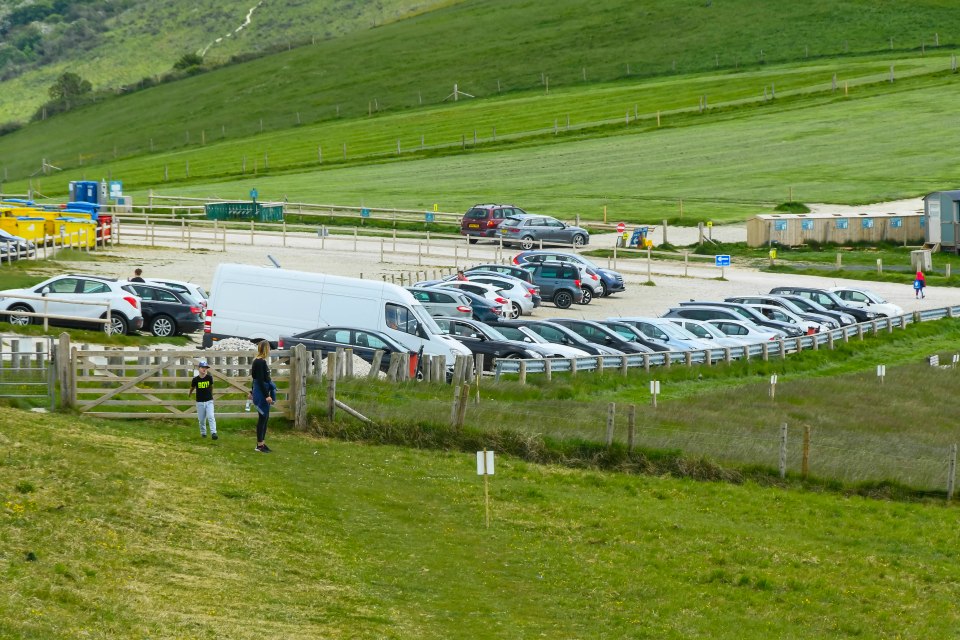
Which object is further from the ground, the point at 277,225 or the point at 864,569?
the point at 277,225

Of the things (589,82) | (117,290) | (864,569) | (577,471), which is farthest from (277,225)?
(589,82)

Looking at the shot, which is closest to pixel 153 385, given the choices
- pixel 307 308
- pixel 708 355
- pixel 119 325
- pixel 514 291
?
pixel 307 308

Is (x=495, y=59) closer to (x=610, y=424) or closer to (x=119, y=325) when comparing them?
(x=119, y=325)

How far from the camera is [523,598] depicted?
16594 millimetres

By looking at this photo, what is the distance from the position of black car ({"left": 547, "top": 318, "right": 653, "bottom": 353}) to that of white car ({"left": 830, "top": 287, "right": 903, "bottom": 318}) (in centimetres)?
1366

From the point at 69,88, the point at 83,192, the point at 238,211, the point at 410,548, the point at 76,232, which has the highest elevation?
the point at 69,88

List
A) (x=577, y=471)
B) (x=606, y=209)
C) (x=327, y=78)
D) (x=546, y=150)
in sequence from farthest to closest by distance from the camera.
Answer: (x=327, y=78) → (x=546, y=150) → (x=606, y=209) → (x=577, y=471)

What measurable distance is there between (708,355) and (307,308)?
9550 millimetres

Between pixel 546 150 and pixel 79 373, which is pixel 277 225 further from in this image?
pixel 79 373

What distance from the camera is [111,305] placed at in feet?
115

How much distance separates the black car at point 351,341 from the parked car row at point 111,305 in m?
6.37

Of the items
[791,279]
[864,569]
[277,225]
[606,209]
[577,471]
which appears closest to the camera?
[864,569]

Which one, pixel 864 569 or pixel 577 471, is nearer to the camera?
pixel 864 569

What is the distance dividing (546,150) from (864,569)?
282ft
